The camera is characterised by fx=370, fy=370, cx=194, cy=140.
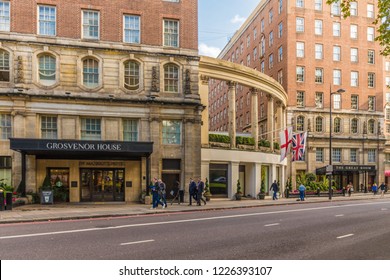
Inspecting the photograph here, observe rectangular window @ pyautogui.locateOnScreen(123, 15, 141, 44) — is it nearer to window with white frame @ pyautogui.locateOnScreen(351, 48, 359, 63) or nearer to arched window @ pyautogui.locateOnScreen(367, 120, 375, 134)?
window with white frame @ pyautogui.locateOnScreen(351, 48, 359, 63)

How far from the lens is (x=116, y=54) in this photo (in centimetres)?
2559

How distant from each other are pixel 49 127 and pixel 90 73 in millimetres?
4538

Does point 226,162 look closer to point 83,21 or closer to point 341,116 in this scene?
point 83,21

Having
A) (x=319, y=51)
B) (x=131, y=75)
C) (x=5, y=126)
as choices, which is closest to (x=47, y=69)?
(x=5, y=126)

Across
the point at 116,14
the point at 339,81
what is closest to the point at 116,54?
the point at 116,14

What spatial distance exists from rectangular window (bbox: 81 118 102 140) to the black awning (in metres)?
1.37

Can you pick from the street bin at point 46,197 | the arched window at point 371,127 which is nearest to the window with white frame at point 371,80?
the arched window at point 371,127

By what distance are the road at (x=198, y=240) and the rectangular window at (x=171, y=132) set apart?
11.1 m

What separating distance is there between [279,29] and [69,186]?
39986 mm

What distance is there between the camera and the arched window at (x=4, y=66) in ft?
77.6

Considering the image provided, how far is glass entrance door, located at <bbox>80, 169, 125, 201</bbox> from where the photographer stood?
2514 cm

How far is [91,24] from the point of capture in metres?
25.4

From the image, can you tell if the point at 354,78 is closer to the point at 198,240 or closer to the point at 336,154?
the point at 336,154

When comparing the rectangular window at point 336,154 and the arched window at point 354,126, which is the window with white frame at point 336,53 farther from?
the rectangular window at point 336,154
